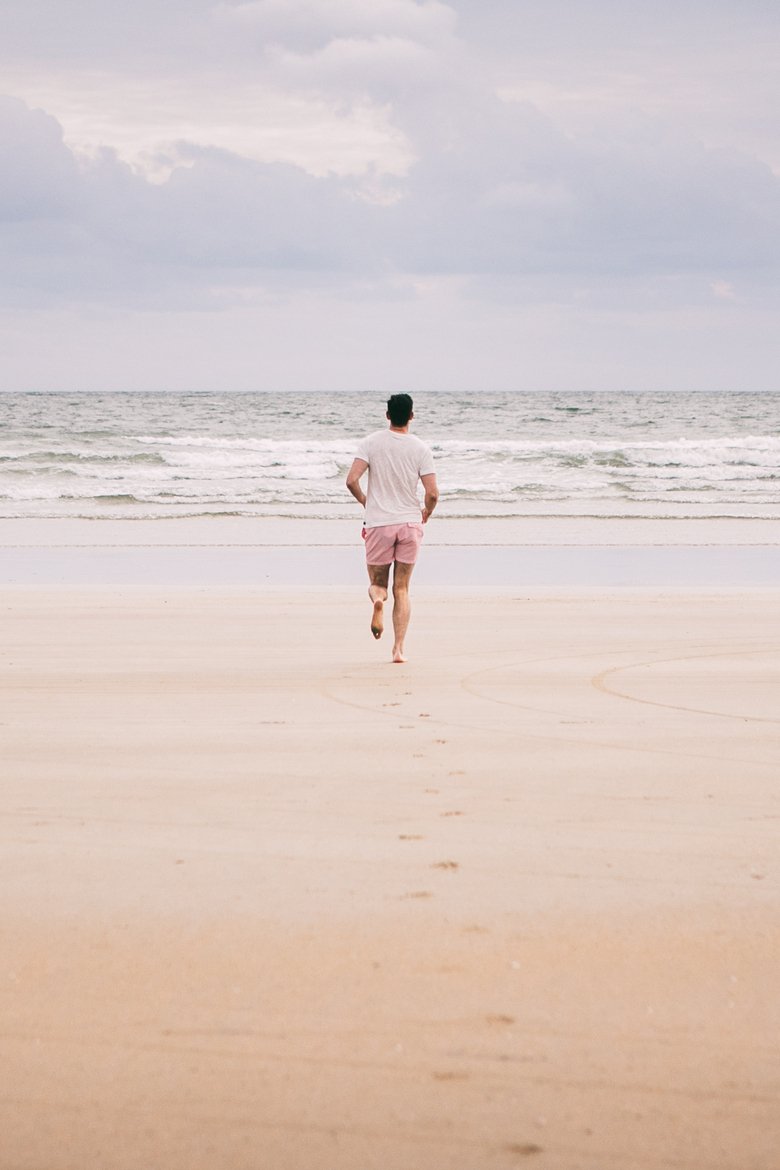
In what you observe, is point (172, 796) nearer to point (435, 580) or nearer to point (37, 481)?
point (435, 580)

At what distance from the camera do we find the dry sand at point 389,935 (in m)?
2.11

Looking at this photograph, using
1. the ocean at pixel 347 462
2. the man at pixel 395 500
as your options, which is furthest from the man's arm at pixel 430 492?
the ocean at pixel 347 462

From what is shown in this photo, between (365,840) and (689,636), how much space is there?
5.28 metres

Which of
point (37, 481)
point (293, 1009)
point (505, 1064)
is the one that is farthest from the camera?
point (37, 481)

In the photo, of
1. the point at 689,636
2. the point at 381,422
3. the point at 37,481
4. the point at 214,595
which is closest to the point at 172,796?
the point at 689,636

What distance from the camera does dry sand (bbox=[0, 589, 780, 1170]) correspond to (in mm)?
2113

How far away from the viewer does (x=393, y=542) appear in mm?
7316

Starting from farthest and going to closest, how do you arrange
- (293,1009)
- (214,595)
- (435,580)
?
1. (435,580)
2. (214,595)
3. (293,1009)

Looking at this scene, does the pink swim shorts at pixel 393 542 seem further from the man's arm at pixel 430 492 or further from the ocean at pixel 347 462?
the ocean at pixel 347 462

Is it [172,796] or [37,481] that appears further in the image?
[37,481]

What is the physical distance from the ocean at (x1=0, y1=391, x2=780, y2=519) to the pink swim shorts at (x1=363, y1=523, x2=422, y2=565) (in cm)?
1152

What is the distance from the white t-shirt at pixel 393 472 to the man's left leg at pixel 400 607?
0.33 metres

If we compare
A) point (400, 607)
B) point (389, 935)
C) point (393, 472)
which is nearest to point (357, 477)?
point (393, 472)

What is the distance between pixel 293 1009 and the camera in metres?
2.48
